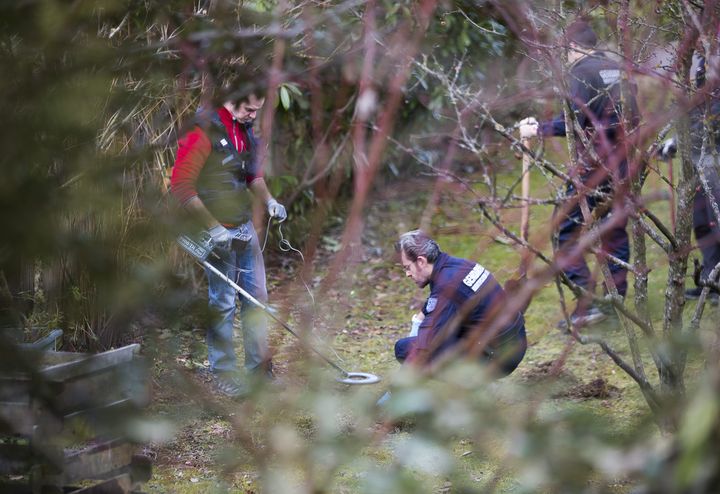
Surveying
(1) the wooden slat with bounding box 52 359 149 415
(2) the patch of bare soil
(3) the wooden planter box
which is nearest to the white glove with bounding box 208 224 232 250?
(2) the patch of bare soil

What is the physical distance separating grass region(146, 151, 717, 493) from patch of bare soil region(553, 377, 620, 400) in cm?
1

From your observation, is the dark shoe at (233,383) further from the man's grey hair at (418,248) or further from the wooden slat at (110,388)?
the man's grey hair at (418,248)

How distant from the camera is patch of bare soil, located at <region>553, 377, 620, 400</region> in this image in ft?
18.1

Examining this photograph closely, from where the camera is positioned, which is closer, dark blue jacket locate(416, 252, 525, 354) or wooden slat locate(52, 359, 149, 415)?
wooden slat locate(52, 359, 149, 415)

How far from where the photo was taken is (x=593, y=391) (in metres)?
5.57

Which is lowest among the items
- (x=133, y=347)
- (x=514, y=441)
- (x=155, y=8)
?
(x=133, y=347)

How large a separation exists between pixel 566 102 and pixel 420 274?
5.15 ft

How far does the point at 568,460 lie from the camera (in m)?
1.20

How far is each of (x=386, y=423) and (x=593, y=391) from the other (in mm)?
4450

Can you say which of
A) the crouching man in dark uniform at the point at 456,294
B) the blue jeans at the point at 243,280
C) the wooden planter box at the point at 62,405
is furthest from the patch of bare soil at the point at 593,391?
the wooden planter box at the point at 62,405

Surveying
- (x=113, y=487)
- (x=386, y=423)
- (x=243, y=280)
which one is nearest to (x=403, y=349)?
(x=243, y=280)

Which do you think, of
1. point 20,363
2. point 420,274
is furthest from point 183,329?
point 420,274

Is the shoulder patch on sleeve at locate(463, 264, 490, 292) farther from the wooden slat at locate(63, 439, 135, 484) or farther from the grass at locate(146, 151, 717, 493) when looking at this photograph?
the wooden slat at locate(63, 439, 135, 484)

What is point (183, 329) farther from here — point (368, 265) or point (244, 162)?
point (368, 265)
